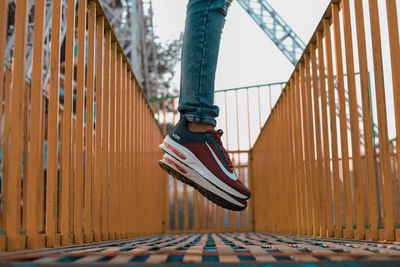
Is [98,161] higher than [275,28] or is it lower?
lower

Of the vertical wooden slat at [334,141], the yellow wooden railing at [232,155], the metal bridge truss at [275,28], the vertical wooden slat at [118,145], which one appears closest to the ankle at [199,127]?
the vertical wooden slat at [334,141]

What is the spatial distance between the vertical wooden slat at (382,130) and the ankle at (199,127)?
1.72 ft

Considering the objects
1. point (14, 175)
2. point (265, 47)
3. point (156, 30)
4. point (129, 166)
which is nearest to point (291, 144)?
point (129, 166)

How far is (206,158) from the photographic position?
1.50m

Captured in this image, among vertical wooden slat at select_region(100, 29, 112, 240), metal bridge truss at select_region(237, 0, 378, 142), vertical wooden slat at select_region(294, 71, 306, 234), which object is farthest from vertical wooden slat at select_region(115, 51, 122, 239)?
metal bridge truss at select_region(237, 0, 378, 142)

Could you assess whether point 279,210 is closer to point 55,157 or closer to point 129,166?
point 129,166

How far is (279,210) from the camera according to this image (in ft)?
11.8

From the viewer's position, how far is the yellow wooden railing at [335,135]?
1340 millimetres

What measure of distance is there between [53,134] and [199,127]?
470 millimetres

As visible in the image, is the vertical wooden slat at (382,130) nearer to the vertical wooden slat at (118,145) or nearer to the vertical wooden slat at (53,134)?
the vertical wooden slat at (53,134)

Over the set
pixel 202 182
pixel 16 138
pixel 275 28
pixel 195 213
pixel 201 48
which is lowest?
pixel 195 213

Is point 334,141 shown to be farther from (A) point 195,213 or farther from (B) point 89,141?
(A) point 195,213

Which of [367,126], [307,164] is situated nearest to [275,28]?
[307,164]

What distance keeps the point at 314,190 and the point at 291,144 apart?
790 mm
